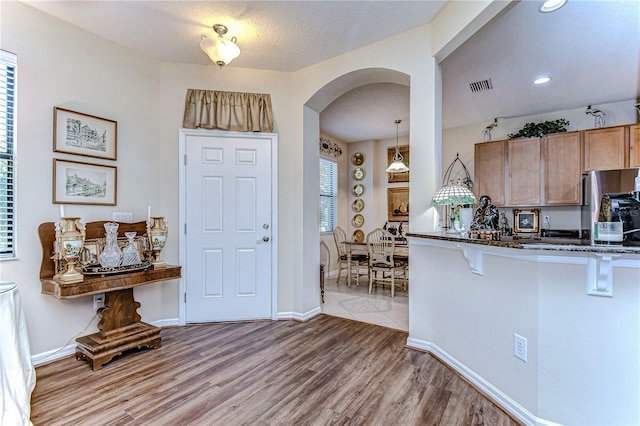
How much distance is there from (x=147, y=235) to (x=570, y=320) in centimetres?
331

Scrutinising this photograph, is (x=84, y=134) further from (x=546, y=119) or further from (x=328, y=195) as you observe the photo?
(x=546, y=119)

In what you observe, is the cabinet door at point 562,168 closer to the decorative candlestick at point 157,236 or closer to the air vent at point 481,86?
the air vent at point 481,86

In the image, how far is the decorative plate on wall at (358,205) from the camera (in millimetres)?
6252

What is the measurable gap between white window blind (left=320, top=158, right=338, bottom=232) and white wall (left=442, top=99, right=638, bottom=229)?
212 centimetres

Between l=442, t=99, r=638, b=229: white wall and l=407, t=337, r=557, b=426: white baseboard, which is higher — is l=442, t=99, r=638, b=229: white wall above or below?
above

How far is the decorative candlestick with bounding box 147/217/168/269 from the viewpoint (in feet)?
9.23

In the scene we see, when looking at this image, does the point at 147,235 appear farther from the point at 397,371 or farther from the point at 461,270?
the point at 461,270

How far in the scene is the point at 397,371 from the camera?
2.27 m

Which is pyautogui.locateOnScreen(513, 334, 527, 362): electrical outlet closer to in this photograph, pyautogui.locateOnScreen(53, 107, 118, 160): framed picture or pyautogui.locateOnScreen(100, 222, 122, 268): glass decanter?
pyautogui.locateOnScreen(100, 222, 122, 268): glass decanter

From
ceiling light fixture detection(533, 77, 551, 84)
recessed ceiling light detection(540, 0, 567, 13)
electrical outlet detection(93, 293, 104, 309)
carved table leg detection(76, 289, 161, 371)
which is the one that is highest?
ceiling light fixture detection(533, 77, 551, 84)

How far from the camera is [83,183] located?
8.55ft

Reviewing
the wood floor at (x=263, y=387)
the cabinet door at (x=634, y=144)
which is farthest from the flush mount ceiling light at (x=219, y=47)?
the cabinet door at (x=634, y=144)

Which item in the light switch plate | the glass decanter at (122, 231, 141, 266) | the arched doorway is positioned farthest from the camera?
the arched doorway

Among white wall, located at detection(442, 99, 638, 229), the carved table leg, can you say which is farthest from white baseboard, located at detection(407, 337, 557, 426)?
white wall, located at detection(442, 99, 638, 229)
